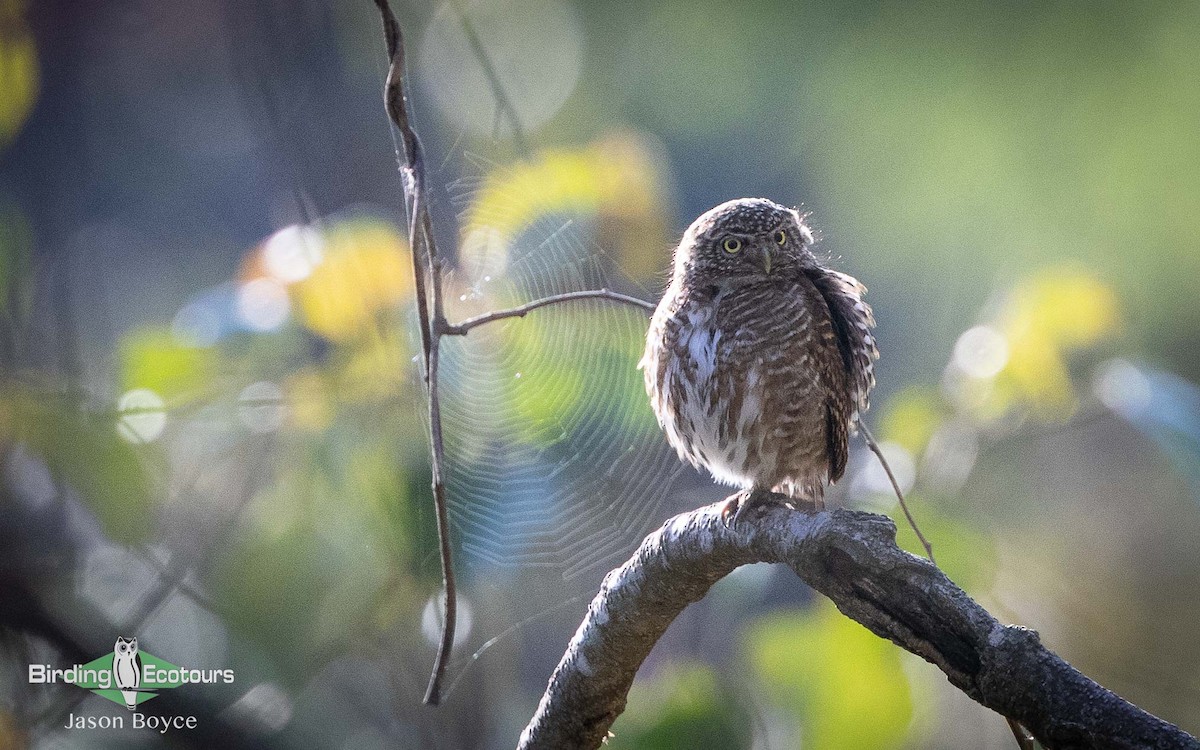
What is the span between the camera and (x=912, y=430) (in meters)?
2.71

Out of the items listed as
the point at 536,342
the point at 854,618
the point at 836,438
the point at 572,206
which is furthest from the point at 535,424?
the point at 854,618

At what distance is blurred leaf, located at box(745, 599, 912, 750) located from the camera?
2258 mm

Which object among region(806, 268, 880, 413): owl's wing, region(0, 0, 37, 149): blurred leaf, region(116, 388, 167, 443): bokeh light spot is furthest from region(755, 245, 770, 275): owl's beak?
region(0, 0, 37, 149): blurred leaf

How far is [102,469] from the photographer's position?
255 centimetres

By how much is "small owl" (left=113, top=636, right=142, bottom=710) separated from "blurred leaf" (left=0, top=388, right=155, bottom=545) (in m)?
0.24

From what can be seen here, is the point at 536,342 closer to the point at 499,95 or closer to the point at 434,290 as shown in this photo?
the point at 499,95

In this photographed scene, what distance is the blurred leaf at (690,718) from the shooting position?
2.41 m

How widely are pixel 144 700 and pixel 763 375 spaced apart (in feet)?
5.52

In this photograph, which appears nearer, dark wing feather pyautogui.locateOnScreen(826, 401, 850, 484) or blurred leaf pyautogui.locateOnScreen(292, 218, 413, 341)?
dark wing feather pyautogui.locateOnScreen(826, 401, 850, 484)

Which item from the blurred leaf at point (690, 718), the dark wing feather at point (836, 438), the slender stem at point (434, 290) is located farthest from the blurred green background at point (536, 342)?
the slender stem at point (434, 290)

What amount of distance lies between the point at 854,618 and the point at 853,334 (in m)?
0.92

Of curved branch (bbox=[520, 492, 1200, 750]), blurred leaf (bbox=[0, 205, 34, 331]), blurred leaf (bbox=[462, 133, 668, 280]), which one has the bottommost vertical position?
curved branch (bbox=[520, 492, 1200, 750])

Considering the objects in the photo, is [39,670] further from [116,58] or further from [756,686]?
[116,58]

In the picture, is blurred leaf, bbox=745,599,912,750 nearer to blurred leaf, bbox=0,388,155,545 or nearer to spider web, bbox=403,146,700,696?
spider web, bbox=403,146,700,696
